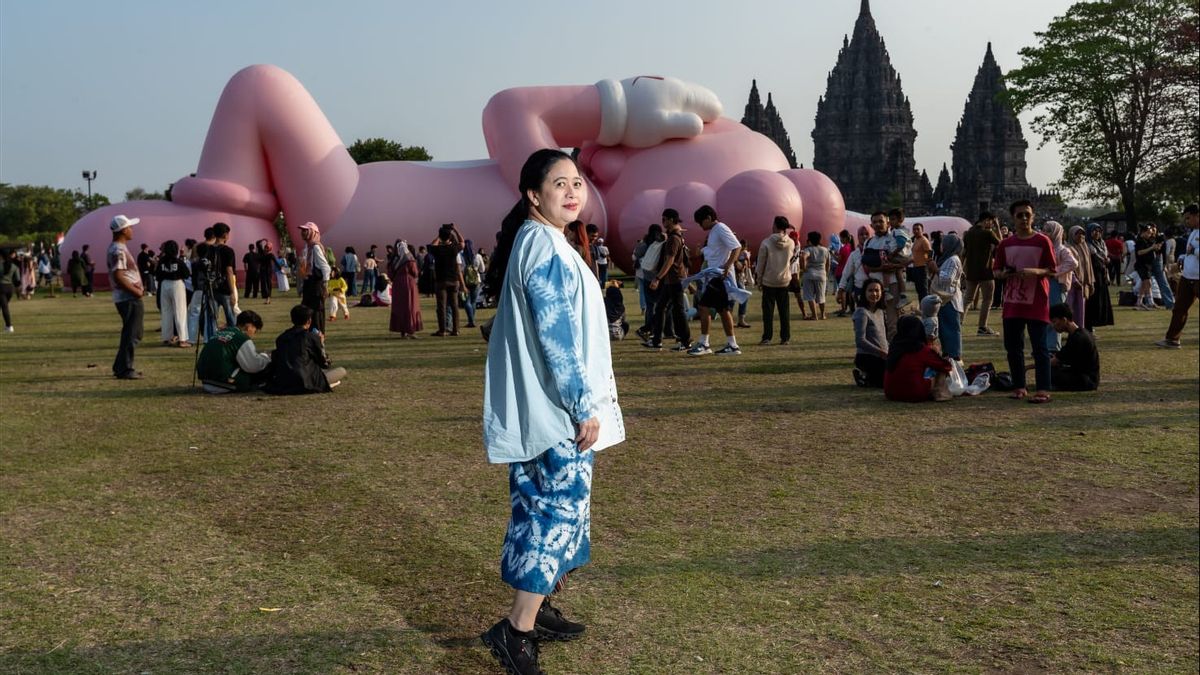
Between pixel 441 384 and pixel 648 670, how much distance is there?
699 cm

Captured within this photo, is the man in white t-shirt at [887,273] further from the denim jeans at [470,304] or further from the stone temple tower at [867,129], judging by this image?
the stone temple tower at [867,129]

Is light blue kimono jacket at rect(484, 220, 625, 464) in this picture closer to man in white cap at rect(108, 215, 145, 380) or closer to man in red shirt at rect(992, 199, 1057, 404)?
man in red shirt at rect(992, 199, 1057, 404)

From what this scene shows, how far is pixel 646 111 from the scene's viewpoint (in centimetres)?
2725

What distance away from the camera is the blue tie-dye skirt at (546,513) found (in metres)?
3.41

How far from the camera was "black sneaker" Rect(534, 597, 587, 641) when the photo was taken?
3.85 m

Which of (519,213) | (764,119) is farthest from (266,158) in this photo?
(764,119)

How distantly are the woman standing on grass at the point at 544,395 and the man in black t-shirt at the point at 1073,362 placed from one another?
22.5 ft

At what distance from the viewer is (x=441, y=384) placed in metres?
10.4

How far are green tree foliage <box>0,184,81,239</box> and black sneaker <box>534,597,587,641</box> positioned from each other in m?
103

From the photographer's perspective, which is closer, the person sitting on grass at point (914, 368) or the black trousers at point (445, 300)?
the person sitting on grass at point (914, 368)

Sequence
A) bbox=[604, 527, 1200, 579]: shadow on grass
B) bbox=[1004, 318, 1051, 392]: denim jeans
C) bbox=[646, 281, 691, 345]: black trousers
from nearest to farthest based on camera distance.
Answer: bbox=[604, 527, 1200, 579]: shadow on grass < bbox=[1004, 318, 1051, 392]: denim jeans < bbox=[646, 281, 691, 345]: black trousers

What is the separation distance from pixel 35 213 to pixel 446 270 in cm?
9549

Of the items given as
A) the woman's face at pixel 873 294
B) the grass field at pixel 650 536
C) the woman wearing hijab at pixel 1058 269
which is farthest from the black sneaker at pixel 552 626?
the woman's face at pixel 873 294

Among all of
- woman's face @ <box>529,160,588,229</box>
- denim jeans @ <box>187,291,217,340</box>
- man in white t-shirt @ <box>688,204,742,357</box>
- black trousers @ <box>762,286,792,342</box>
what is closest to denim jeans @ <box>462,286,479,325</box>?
denim jeans @ <box>187,291,217,340</box>
